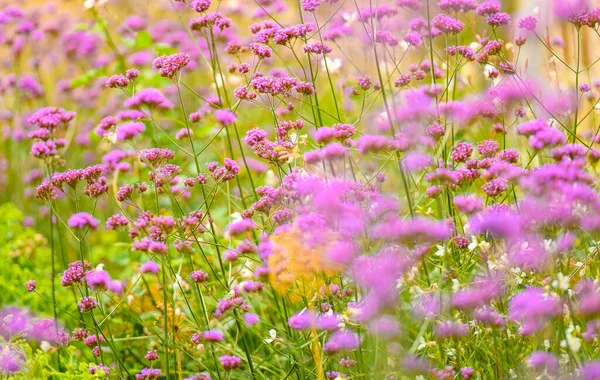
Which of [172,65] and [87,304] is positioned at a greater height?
[172,65]

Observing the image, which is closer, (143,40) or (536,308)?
(536,308)

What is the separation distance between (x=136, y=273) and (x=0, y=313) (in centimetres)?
73

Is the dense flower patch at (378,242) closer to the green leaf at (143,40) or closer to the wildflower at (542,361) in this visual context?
the wildflower at (542,361)

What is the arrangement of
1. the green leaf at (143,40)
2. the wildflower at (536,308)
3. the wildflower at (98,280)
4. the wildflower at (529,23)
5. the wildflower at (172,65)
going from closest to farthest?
1. the wildflower at (536,308)
2. the wildflower at (98,280)
3. the wildflower at (172,65)
4. the wildflower at (529,23)
5. the green leaf at (143,40)

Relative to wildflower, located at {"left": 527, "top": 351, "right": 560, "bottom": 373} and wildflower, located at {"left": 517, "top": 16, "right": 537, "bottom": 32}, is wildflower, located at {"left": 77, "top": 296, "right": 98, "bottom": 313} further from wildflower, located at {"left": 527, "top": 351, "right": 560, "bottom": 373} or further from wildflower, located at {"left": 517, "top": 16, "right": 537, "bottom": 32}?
wildflower, located at {"left": 517, "top": 16, "right": 537, "bottom": 32}

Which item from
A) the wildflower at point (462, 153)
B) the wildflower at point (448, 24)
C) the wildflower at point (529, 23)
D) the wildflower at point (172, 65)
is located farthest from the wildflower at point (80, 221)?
the wildflower at point (529, 23)

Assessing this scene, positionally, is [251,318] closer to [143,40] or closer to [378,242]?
[378,242]

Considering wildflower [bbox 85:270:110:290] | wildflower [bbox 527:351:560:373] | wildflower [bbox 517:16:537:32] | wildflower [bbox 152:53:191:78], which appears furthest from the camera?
wildflower [bbox 517:16:537:32]

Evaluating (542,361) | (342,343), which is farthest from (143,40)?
(542,361)

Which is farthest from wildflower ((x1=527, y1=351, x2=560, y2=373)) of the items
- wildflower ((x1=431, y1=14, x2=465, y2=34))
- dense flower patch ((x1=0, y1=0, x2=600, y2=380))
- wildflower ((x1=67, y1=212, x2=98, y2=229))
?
wildflower ((x1=67, y1=212, x2=98, y2=229))

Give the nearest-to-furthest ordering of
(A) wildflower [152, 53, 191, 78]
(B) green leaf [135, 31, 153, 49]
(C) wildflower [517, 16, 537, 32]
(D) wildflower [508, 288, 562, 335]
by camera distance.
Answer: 1. (D) wildflower [508, 288, 562, 335]
2. (A) wildflower [152, 53, 191, 78]
3. (C) wildflower [517, 16, 537, 32]
4. (B) green leaf [135, 31, 153, 49]

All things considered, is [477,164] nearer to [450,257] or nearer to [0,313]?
[450,257]

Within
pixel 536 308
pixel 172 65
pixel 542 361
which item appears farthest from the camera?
pixel 172 65

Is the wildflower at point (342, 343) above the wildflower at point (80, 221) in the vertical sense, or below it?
below
